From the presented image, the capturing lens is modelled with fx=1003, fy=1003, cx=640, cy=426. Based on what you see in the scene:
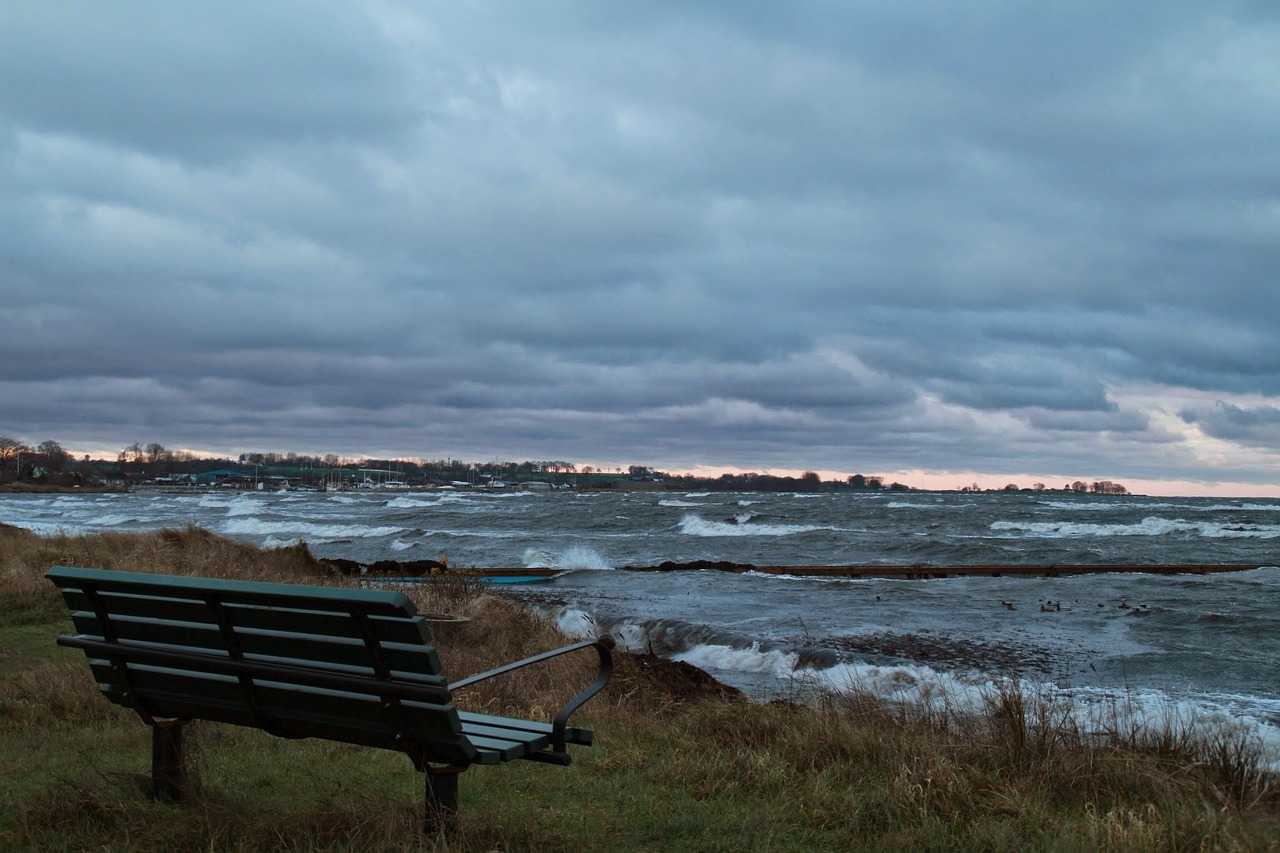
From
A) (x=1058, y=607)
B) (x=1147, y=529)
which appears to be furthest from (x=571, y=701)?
(x=1147, y=529)

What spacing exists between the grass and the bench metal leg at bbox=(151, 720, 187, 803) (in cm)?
9

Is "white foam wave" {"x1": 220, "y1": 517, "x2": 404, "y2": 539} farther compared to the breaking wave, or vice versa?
the breaking wave

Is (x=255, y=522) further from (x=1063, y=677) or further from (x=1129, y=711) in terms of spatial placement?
(x=1129, y=711)

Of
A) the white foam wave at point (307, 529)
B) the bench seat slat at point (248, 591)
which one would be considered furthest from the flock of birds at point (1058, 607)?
the white foam wave at point (307, 529)

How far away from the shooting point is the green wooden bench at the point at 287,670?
144 inches

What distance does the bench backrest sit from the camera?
3.65 metres

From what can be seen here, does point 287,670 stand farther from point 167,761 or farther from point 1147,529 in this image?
point 1147,529

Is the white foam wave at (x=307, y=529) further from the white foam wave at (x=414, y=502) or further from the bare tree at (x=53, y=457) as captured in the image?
the bare tree at (x=53, y=457)

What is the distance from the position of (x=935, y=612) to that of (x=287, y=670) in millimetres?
17063

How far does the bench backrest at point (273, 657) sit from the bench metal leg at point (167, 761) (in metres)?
0.08

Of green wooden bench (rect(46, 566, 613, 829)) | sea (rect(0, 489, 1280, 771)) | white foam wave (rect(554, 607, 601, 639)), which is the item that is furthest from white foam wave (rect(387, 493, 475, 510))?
green wooden bench (rect(46, 566, 613, 829))

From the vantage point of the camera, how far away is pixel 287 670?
3.89 metres

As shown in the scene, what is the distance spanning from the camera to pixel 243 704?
4.16 m

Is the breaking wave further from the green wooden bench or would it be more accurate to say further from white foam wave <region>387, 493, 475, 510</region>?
the green wooden bench
